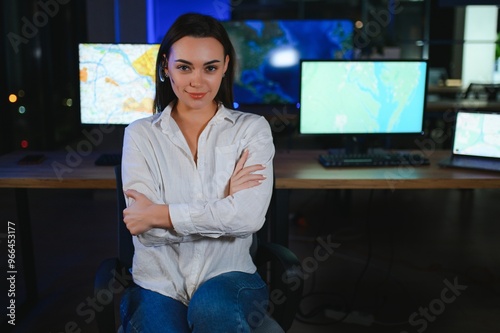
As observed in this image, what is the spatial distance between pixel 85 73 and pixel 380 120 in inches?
54.3

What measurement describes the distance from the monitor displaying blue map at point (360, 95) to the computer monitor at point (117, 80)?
715 mm

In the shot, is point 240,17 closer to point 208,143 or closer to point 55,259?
point 55,259

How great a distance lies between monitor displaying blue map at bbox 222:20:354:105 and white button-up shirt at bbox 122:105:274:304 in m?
2.77

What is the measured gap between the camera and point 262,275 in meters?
1.93

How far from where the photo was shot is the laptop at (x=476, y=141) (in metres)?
2.42

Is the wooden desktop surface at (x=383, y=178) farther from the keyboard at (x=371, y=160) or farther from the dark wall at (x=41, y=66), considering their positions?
the dark wall at (x=41, y=66)

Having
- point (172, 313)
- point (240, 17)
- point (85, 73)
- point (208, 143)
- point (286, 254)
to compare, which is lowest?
point (172, 313)

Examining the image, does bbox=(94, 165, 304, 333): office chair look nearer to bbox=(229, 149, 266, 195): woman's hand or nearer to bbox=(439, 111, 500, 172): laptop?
bbox=(229, 149, 266, 195): woman's hand

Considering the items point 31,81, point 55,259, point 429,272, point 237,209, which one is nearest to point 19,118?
point 31,81

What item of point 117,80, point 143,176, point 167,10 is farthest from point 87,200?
point 143,176

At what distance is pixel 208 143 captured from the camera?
178 cm

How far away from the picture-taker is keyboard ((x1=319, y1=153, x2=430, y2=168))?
2436 millimetres

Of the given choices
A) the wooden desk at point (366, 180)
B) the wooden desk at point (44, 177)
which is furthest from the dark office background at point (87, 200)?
the wooden desk at point (366, 180)

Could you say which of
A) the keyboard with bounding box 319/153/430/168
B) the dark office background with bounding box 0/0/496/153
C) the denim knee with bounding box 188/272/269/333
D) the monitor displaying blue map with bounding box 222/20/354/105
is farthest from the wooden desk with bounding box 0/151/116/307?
the monitor displaying blue map with bounding box 222/20/354/105
